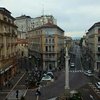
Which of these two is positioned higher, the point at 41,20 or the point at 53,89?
the point at 41,20

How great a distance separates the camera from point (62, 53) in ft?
399

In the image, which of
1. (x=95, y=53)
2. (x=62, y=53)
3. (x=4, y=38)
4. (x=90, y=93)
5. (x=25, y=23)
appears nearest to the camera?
(x=90, y=93)

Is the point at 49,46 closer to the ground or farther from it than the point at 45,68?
farther from it

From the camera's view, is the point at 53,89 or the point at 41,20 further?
the point at 41,20

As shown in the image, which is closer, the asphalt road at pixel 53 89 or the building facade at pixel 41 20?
the asphalt road at pixel 53 89

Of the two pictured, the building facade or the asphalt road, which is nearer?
the asphalt road

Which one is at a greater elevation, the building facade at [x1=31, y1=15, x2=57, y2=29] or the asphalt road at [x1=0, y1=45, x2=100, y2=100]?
the building facade at [x1=31, y1=15, x2=57, y2=29]

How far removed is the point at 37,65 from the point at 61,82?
3610 cm

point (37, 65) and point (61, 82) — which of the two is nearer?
point (61, 82)

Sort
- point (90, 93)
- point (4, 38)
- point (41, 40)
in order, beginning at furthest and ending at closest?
point (41, 40) → point (4, 38) → point (90, 93)

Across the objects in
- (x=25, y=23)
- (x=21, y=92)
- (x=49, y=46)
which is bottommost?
(x=21, y=92)

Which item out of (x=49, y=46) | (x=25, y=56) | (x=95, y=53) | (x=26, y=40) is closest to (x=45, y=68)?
(x=49, y=46)

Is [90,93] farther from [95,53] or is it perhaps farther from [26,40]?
[26,40]

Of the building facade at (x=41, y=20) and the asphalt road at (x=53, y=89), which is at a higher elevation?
the building facade at (x=41, y=20)
